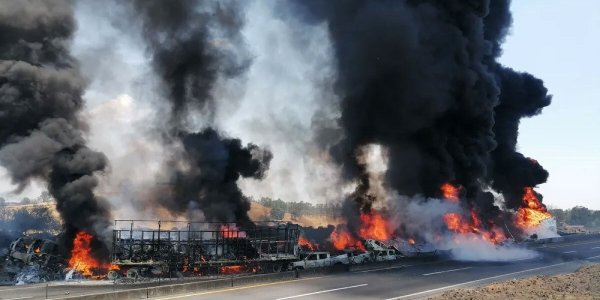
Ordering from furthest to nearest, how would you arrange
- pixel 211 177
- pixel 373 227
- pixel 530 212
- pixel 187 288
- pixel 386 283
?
pixel 530 212, pixel 373 227, pixel 211 177, pixel 386 283, pixel 187 288

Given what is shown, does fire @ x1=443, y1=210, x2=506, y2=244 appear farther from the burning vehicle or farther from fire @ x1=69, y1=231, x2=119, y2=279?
the burning vehicle

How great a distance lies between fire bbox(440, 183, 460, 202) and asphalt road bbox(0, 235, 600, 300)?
53.9ft

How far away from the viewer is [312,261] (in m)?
29.6

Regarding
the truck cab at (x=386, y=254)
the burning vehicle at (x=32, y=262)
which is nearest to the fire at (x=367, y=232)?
the truck cab at (x=386, y=254)

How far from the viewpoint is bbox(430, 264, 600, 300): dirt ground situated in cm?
1658

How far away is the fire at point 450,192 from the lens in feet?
159

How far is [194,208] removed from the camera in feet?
153

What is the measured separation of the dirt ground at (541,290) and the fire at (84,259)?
20853 mm

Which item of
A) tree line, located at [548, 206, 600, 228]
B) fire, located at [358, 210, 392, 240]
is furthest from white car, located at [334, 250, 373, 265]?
tree line, located at [548, 206, 600, 228]

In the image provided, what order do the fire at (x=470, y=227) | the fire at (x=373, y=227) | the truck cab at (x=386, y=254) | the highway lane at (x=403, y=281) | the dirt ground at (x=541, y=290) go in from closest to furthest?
the dirt ground at (x=541, y=290), the highway lane at (x=403, y=281), the truck cab at (x=386, y=254), the fire at (x=470, y=227), the fire at (x=373, y=227)

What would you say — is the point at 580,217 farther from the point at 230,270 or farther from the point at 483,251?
the point at 230,270

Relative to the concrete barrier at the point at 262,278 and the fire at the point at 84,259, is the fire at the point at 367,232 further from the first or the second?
the fire at the point at 84,259

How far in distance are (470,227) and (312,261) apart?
80.1 feet

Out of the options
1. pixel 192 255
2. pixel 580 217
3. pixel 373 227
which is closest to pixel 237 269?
pixel 192 255
